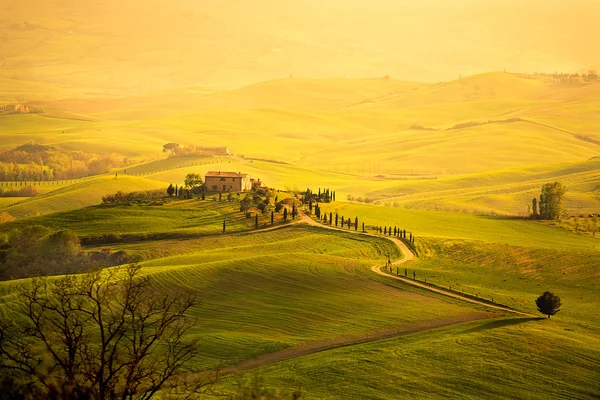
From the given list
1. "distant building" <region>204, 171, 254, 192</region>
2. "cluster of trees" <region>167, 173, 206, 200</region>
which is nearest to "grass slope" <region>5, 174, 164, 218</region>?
"cluster of trees" <region>167, 173, 206, 200</region>

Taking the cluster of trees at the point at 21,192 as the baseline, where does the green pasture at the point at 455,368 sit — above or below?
below

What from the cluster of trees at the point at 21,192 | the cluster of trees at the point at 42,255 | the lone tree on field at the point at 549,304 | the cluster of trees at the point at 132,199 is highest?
the cluster of trees at the point at 132,199

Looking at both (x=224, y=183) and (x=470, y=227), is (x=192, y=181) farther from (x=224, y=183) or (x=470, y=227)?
(x=470, y=227)

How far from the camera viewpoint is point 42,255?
333 feet

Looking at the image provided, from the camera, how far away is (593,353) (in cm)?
5456

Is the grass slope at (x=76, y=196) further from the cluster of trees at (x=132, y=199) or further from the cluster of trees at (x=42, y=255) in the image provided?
the cluster of trees at (x=42, y=255)

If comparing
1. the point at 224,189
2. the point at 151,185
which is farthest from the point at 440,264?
the point at 151,185

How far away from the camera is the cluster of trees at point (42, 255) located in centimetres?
9631

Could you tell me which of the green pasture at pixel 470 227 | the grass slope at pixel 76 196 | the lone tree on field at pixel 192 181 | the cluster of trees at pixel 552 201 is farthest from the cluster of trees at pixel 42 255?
the cluster of trees at pixel 552 201

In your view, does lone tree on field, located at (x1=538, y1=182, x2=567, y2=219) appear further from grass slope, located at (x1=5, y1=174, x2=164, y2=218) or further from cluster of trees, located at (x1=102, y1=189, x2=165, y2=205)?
grass slope, located at (x1=5, y1=174, x2=164, y2=218)

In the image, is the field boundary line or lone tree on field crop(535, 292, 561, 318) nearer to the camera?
lone tree on field crop(535, 292, 561, 318)

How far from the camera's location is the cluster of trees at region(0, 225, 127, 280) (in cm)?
9631

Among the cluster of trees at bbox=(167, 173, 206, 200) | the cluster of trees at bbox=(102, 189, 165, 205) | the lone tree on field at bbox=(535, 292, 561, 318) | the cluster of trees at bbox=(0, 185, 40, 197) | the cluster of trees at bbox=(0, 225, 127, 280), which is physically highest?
the cluster of trees at bbox=(167, 173, 206, 200)

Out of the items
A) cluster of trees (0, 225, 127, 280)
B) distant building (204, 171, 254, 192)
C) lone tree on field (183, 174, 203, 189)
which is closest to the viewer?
cluster of trees (0, 225, 127, 280)
